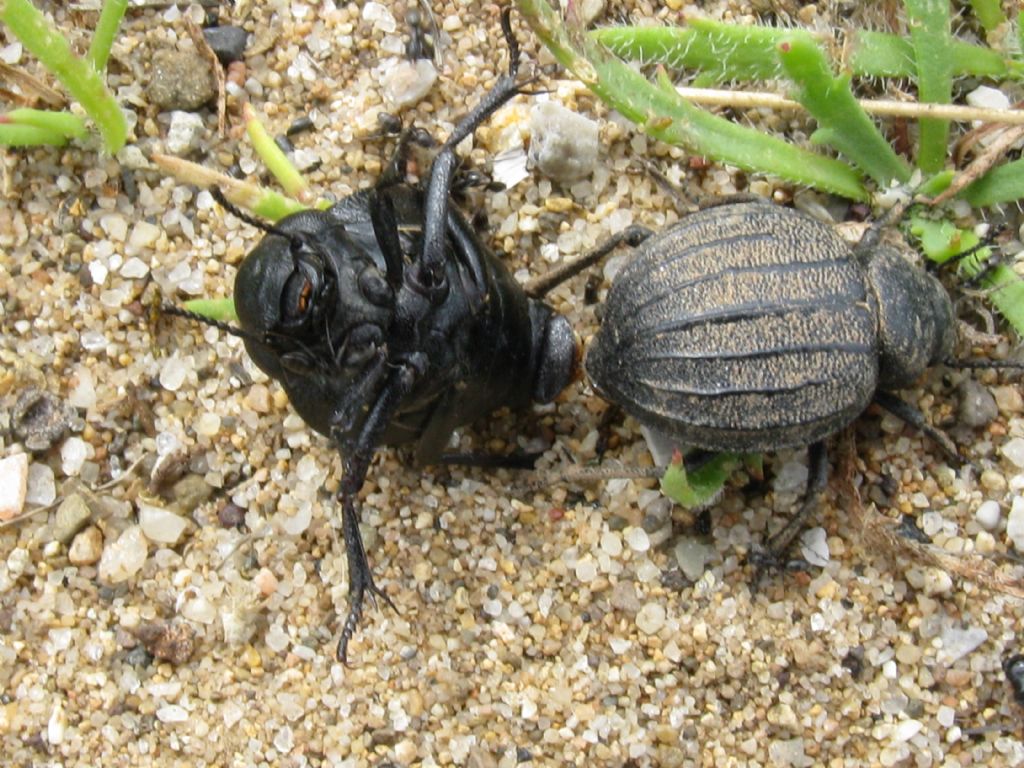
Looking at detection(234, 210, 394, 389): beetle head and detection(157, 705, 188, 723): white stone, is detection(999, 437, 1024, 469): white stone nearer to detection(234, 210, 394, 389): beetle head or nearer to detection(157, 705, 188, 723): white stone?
detection(234, 210, 394, 389): beetle head

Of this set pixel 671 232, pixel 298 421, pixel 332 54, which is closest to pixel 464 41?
pixel 332 54

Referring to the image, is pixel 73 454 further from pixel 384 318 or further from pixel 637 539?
pixel 637 539

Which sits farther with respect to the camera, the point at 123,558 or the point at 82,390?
the point at 82,390

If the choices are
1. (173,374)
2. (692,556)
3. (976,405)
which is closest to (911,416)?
(976,405)

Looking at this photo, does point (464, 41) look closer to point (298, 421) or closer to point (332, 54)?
point (332, 54)

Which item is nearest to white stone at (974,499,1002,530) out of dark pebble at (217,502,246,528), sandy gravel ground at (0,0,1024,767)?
sandy gravel ground at (0,0,1024,767)

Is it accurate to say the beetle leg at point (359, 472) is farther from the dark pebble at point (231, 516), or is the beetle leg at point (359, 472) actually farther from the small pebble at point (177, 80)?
the small pebble at point (177, 80)
